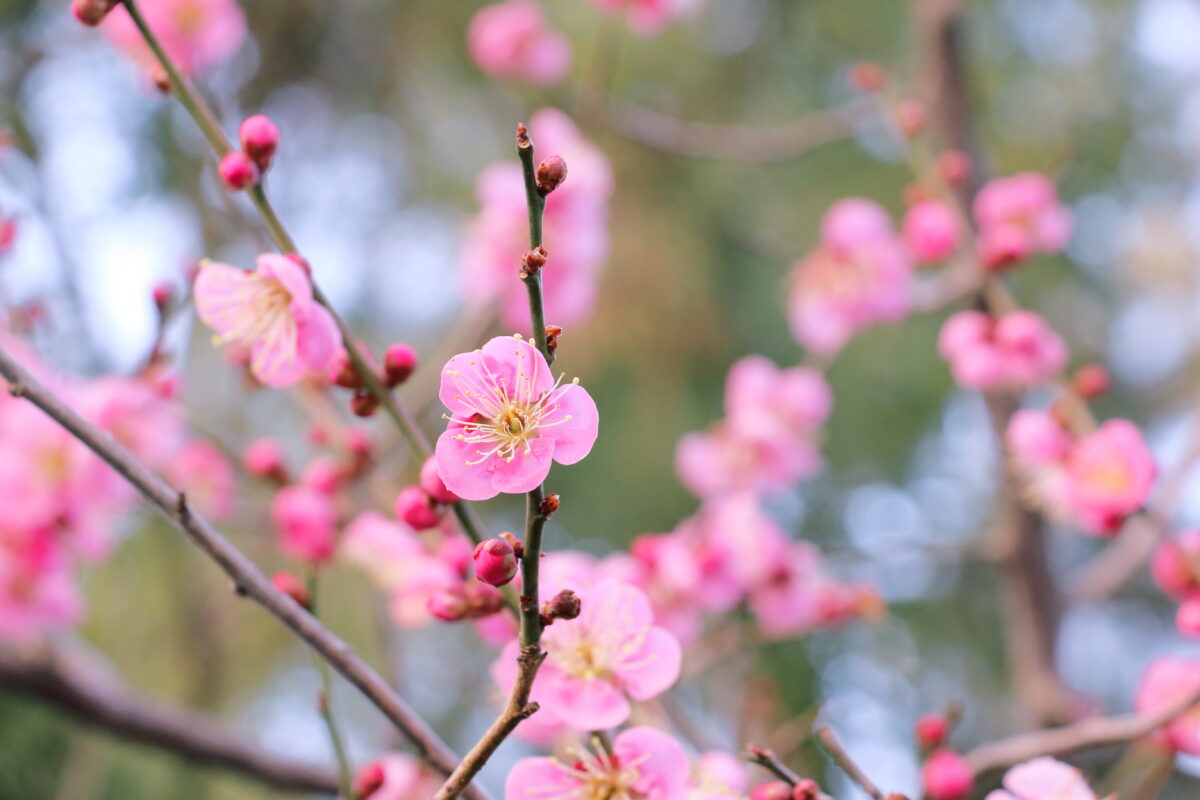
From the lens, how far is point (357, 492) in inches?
38.7

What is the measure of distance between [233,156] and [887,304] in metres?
1.01

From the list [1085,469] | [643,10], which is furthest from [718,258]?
[1085,469]

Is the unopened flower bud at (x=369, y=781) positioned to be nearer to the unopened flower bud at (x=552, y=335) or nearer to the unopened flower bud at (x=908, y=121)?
the unopened flower bud at (x=552, y=335)

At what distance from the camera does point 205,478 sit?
1.14 metres

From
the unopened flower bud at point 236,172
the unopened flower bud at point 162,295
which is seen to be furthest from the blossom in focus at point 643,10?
the unopened flower bud at point 236,172

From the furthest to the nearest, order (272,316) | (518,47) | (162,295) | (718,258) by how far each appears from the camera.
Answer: (718,258) < (518,47) < (162,295) < (272,316)

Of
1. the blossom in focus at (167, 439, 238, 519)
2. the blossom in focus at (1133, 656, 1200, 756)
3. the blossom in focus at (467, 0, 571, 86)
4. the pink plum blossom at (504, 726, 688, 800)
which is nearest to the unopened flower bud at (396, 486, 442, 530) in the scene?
the pink plum blossom at (504, 726, 688, 800)

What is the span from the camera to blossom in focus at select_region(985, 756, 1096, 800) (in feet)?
1.46

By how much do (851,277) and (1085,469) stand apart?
608 mm

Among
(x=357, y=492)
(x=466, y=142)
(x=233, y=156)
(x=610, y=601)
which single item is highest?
(x=466, y=142)

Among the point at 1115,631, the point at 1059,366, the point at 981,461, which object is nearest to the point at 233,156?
the point at 1059,366

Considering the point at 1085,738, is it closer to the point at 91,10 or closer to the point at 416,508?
the point at 416,508

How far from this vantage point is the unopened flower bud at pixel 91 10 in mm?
499

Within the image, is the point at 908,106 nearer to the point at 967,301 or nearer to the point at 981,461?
the point at 967,301
